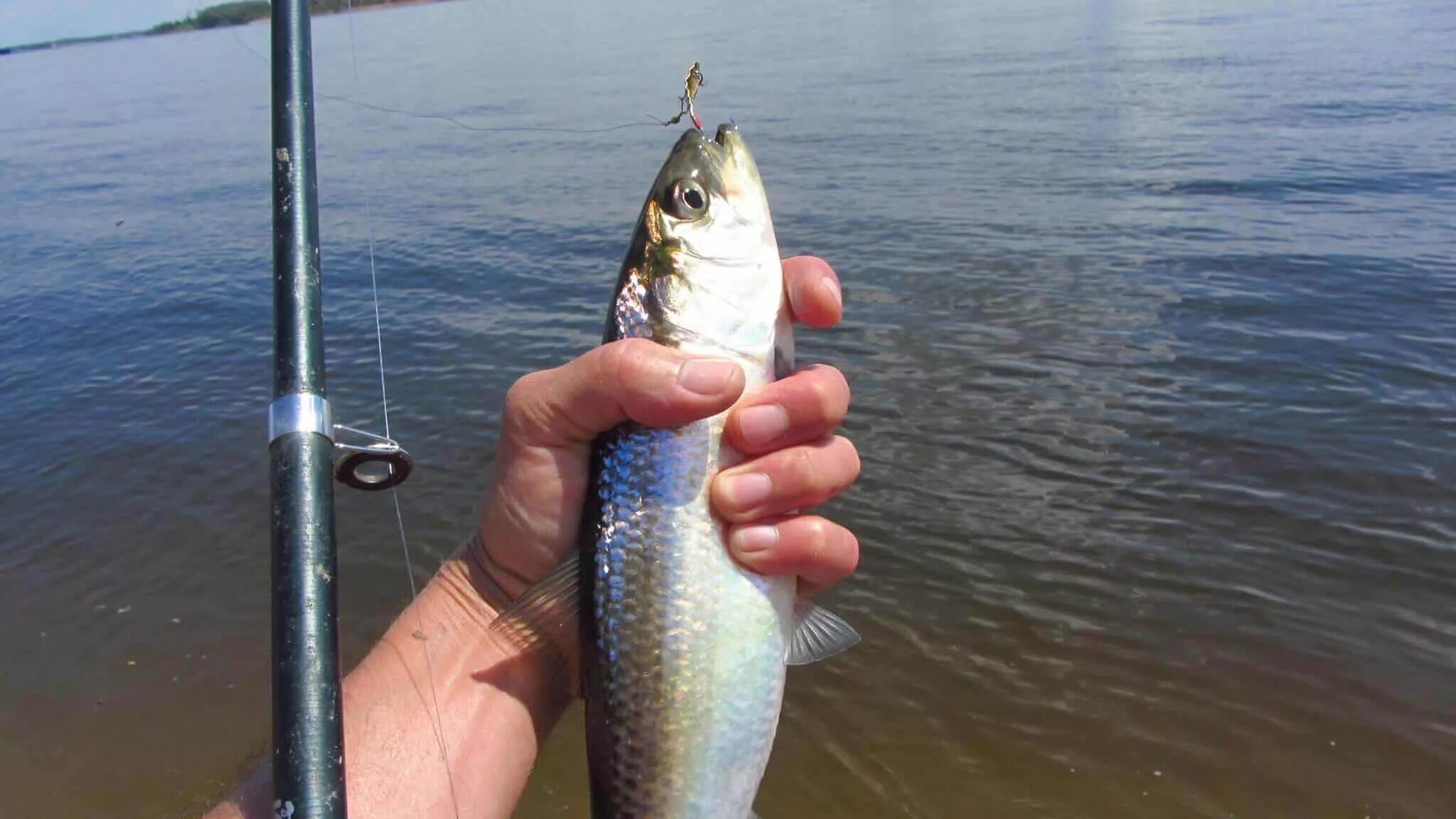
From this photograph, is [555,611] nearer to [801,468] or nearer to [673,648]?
[673,648]

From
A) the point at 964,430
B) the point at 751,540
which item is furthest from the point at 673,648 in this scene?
the point at 964,430

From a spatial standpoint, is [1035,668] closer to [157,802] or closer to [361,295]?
[157,802]

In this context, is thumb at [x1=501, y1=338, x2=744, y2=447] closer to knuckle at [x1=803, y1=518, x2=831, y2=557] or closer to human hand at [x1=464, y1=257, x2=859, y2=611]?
human hand at [x1=464, y1=257, x2=859, y2=611]

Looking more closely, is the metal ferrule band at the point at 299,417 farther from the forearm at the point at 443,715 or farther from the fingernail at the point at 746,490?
the fingernail at the point at 746,490

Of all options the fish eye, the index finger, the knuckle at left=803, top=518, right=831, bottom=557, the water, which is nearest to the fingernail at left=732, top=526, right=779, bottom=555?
the knuckle at left=803, top=518, right=831, bottom=557

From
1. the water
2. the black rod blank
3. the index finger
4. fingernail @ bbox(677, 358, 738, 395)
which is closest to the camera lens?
the black rod blank

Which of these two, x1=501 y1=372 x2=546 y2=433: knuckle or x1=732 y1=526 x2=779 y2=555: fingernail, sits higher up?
x1=501 y1=372 x2=546 y2=433: knuckle

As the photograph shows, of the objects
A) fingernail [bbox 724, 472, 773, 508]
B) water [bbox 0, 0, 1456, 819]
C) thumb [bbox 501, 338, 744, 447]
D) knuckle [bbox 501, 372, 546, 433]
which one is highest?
thumb [bbox 501, 338, 744, 447]

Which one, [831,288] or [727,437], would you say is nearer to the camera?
[727,437]
